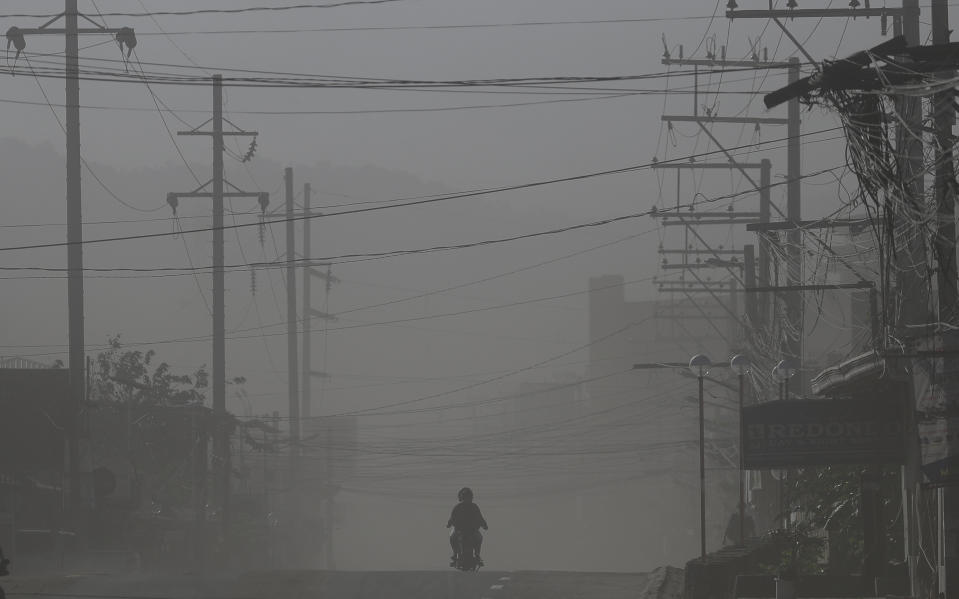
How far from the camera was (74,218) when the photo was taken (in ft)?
113

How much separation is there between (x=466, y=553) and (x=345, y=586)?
5.68 metres

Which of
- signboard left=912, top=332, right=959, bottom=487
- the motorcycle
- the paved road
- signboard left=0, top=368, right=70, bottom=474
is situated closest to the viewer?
signboard left=912, top=332, right=959, bottom=487

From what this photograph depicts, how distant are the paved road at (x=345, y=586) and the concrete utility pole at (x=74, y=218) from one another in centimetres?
850

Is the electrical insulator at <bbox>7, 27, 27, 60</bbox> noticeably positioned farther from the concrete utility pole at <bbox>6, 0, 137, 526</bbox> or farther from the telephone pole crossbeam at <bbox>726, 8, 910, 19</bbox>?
the telephone pole crossbeam at <bbox>726, 8, 910, 19</bbox>

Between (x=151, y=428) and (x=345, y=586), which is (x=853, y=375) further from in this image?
(x=151, y=428)

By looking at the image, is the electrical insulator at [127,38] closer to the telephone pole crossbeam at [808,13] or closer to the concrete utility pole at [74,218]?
the concrete utility pole at [74,218]

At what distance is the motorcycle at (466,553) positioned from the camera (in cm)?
2903

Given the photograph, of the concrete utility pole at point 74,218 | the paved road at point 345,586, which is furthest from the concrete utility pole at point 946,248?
the concrete utility pole at point 74,218

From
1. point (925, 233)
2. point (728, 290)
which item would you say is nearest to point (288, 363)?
point (728, 290)

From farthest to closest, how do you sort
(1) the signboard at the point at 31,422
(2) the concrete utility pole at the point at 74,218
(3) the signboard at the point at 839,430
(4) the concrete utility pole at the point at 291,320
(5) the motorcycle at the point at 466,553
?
(4) the concrete utility pole at the point at 291,320, (1) the signboard at the point at 31,422, (2) the concrete utility pole at the point at 74,218, (5) the motorcycle at the point at 466,553, (3) the signboard at the point at 839,430

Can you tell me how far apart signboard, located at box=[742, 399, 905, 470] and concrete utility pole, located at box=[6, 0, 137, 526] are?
60.2 ft

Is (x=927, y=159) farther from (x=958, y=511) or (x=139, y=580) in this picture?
(x=139, y=580)

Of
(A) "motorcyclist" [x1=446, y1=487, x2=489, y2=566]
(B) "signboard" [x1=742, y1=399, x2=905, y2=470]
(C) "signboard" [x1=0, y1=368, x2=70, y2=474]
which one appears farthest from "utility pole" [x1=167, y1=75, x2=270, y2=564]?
(B) "signboard" [x1=742, y1=399, x2=905, y2=470]

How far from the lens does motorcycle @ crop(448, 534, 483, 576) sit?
1143 inches
